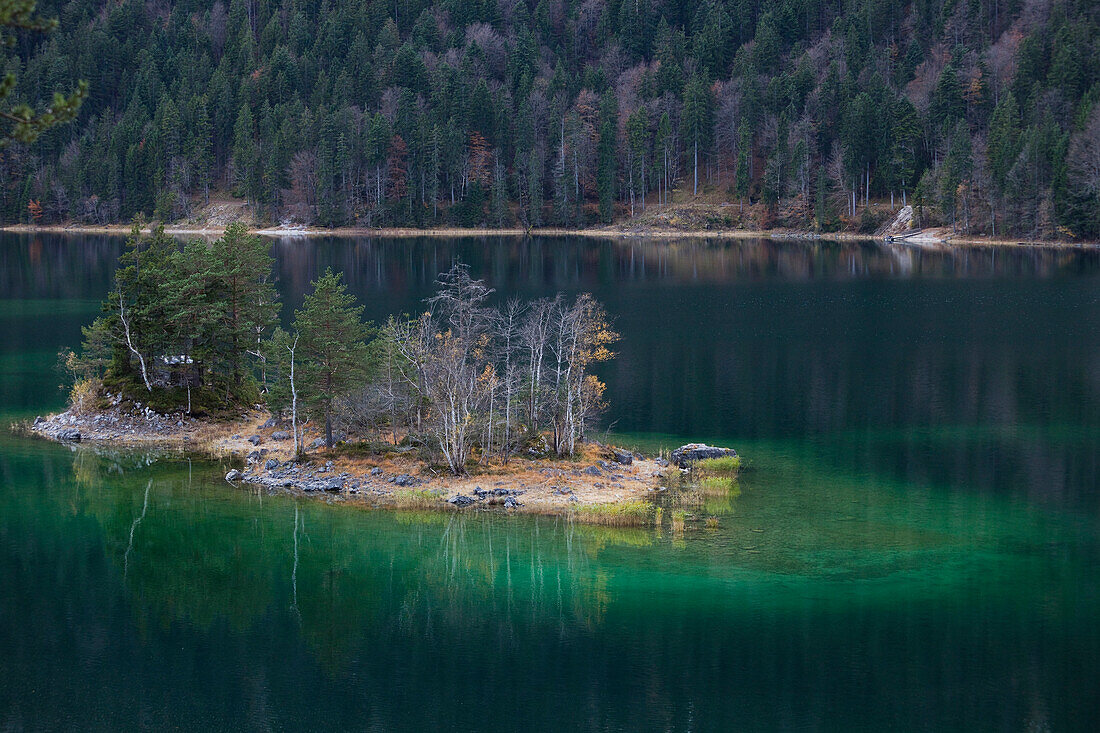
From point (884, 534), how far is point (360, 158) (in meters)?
143

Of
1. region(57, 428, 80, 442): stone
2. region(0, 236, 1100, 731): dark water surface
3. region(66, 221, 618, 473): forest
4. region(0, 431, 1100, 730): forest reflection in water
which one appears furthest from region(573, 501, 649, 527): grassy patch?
region(57, 428, 80, 442): stone

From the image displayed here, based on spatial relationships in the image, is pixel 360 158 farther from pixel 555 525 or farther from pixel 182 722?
pixel 182 722

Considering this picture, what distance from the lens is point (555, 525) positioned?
34.8 metres

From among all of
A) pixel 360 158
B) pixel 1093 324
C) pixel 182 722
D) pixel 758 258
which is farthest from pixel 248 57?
pixel 182 722

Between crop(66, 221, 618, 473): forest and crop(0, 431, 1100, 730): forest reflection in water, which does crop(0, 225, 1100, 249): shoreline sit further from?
crop(0, 431, 1100, 730): forest reflection in water

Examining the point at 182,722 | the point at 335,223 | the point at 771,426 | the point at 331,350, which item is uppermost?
the point at 335,223

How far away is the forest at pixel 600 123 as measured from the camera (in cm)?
14338

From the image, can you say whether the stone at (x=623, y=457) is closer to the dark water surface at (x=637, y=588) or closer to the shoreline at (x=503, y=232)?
the dark water surface at (x=637, y=588)

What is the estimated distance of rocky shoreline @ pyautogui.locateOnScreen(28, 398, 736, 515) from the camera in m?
36.9

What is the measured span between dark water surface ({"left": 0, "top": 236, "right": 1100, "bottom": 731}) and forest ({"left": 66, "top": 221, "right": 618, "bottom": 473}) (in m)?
4.45

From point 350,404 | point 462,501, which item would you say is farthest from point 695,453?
point 350,404

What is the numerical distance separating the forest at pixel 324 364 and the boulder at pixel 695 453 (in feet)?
12.6

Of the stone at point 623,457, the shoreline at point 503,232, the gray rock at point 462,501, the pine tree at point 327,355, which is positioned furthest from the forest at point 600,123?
the gray rock at point 462,501

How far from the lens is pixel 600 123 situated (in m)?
168
